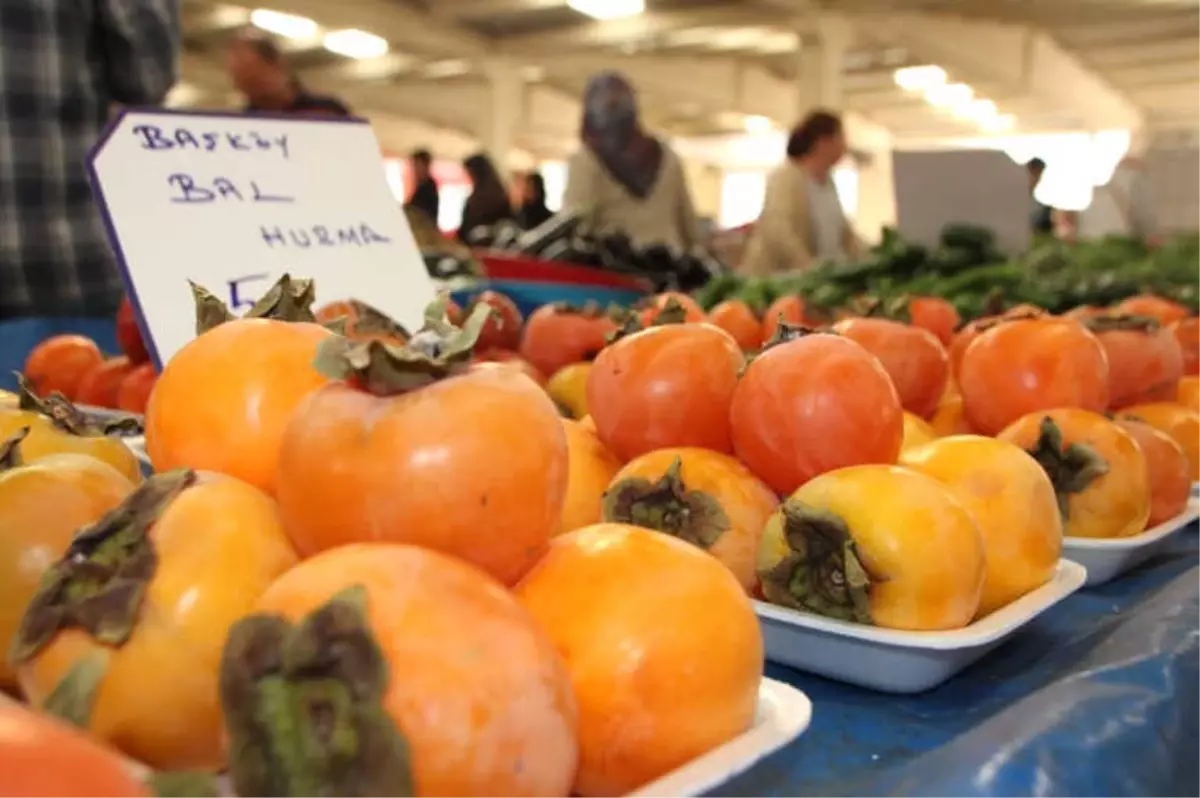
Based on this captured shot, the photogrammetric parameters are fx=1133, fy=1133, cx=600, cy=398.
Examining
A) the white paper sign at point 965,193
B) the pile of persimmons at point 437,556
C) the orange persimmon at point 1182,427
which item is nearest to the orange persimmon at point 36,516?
the pile of persimmons at point 437,556

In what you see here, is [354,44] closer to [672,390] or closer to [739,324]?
[739,324]

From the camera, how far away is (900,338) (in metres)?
0.98

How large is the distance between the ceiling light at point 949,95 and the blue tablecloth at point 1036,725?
12.8 m

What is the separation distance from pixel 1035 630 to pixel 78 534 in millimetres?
601

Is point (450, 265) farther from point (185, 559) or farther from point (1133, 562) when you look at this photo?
point (185, 559)

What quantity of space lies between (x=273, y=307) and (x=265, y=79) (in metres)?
2.45

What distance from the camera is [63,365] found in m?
1.29

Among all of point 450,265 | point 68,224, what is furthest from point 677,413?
point 450,265

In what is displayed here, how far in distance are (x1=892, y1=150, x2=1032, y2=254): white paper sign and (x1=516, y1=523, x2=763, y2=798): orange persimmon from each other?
93.8 inches

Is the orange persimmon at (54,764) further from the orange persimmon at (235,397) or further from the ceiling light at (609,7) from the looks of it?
the ceiling light at (609,7)

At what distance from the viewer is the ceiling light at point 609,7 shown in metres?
9.30

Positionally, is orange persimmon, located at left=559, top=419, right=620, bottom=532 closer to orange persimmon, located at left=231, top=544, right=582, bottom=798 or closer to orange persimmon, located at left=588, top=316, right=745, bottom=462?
orange persimmon, located at left=588, top=316, right=745, bottom=462

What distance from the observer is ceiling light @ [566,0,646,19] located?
930 centimetres

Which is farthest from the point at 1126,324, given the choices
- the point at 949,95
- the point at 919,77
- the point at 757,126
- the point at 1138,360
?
the point at 757,126
